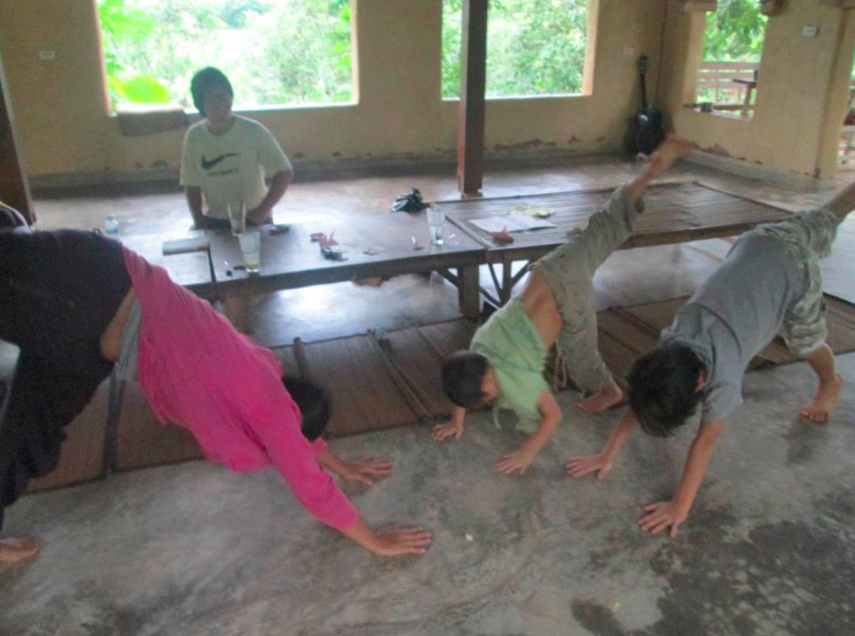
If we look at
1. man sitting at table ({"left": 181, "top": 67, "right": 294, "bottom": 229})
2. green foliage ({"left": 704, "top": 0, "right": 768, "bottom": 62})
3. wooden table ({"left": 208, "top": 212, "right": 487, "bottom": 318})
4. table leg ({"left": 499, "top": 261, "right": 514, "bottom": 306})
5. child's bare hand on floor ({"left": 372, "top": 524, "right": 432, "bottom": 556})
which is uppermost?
green foliage ({"left": 704, "top": 0, "right": 768, "bottom": 62})

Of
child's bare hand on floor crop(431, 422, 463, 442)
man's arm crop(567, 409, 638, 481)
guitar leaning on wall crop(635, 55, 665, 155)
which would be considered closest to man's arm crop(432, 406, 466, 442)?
child's bare hand on floor crop(431, 422, 463, 442)

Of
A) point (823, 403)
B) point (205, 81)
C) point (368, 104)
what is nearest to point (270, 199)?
point (205, 81)

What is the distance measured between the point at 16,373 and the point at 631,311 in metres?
2.80

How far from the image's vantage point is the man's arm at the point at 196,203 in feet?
12.0

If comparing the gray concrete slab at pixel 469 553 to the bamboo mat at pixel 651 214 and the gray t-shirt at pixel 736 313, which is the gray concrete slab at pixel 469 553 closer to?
the gray t-shirt at pixel 736 313

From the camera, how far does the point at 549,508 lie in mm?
2133

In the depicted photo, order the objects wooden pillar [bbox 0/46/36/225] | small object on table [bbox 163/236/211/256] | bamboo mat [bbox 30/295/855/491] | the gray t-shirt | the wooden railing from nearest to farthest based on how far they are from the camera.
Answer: the gray t-shirt → bamboo mat [bbox 30/295/855/491] → small object on table [bbox 163/236/211/256] → wooden pillar [bbox 0/46/36/225] → the wooden railing

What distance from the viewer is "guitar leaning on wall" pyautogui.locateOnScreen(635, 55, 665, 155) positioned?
831 centimetres

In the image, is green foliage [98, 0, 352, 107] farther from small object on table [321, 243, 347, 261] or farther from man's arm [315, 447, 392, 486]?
man's arm [315, 447, 392, 486]

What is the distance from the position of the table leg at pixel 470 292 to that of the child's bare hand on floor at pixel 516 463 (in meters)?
1.31

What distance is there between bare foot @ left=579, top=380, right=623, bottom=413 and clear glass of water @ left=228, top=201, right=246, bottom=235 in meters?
1.73

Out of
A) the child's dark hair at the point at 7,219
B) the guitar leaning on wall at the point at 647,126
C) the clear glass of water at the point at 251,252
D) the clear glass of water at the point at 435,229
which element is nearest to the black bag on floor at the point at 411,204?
the clear glass of water at the point at 435,229

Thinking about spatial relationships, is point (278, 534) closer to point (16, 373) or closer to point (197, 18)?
point (16, 373)

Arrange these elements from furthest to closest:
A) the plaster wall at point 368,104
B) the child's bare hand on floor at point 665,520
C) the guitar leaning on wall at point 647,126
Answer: the guitar leaning on wall at point 647,126 → the plaster wall at point 368,104 → the child's bare hand on floor at point 665,520
